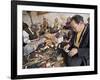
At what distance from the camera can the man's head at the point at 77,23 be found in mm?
1982

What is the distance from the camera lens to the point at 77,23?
200 cm

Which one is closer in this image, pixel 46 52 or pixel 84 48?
pixel 46 52

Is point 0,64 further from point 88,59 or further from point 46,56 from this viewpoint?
point 88,59

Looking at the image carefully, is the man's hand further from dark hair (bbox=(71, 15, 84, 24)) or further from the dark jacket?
dark hair (bbox=(71, 15, 84, 24))

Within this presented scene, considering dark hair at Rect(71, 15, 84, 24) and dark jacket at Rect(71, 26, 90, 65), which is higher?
dark hair at Rect(71, 15, 84, 24)

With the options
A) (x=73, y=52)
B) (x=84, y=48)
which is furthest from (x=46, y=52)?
(x=84, y=48)

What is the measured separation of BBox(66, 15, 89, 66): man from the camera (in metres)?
1.98

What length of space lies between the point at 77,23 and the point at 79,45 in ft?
0.67

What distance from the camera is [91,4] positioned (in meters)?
2.05

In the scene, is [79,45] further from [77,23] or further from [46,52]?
[46,52]

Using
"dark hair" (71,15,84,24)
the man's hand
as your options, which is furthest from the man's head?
the man's hand

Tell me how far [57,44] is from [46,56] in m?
0.15

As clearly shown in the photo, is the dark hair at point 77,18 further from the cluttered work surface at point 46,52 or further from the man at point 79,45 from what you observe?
the cluttered work surface at point 46,52

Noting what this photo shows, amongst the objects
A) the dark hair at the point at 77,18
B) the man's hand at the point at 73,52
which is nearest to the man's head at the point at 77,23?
the dark hair at the point at 77,18
